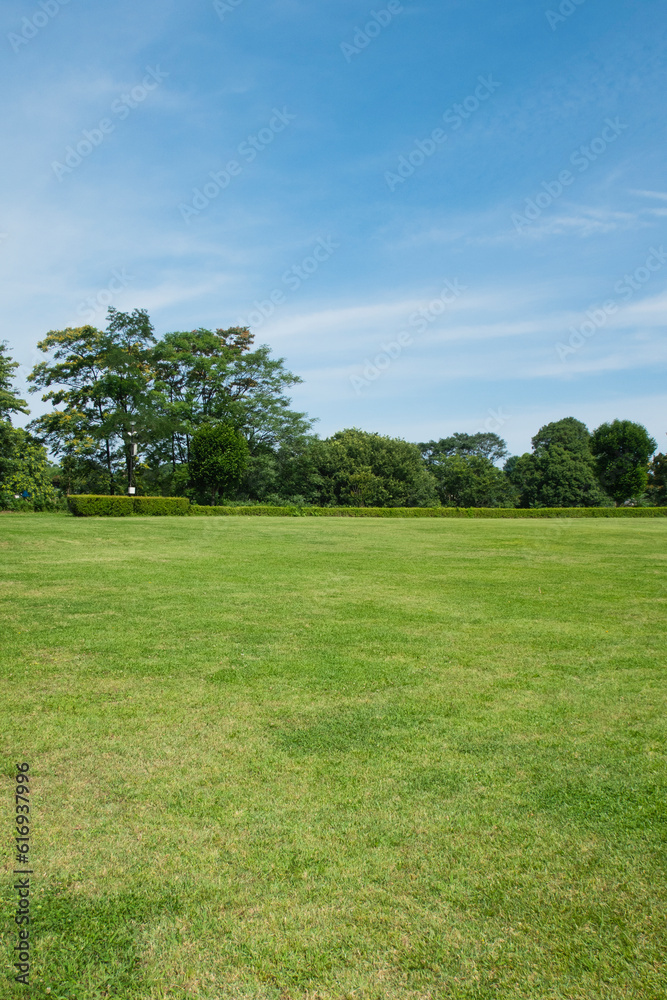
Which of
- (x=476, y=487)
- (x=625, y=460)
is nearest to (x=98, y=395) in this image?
(x=476, y=487)

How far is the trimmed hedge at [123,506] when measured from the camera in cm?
2688

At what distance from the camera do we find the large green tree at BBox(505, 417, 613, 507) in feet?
187

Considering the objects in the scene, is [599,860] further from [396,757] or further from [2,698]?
[2,698]

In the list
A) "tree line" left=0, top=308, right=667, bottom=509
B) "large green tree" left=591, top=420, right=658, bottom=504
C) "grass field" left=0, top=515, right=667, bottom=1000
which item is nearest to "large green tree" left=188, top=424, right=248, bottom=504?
"tree line" left=0, top=308, right=667, bottom=509

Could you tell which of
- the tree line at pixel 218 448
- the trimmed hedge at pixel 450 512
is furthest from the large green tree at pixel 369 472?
the trimmed hedge at pixel 450 512

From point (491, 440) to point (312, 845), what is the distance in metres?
83.9

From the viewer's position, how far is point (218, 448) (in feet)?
125

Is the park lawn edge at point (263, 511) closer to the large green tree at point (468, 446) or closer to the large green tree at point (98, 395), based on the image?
the large green tree at point (98, 395)

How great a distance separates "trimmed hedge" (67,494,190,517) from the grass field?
72.6ft

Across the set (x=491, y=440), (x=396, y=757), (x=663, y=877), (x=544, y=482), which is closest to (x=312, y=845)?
(x=396, y=757)

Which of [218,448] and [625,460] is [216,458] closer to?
[218,448]

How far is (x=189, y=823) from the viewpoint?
2469 millimetres

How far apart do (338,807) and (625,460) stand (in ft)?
232

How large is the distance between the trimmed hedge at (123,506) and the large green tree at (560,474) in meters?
38.8
